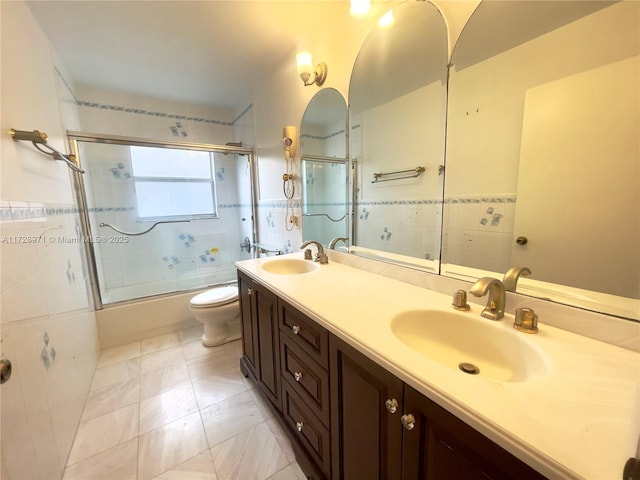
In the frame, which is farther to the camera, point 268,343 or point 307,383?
point 268,343

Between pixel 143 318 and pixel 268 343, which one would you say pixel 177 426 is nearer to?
pixel 268 343

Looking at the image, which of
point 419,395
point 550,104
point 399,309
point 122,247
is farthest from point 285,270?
point 122,247

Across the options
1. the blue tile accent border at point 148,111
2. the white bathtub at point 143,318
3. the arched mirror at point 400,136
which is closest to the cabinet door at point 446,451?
the arched mirror at point 400,136

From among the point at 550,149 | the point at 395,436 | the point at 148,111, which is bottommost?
the point at 395,436

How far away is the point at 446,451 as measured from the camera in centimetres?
56

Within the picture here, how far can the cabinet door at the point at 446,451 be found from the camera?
0.46 meters

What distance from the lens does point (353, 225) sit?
5.30 feet

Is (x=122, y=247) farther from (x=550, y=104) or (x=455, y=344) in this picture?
(x=550, y=104)

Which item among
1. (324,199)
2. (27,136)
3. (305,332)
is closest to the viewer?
(305,332)

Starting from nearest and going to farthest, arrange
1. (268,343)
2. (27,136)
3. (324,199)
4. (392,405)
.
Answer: (392,405)
(27,136)
(268,343)
(324,199)

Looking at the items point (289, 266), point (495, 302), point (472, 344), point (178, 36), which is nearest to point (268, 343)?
point (289, 266)

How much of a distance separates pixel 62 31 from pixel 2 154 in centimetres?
135

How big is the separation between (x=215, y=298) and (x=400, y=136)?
185 cm

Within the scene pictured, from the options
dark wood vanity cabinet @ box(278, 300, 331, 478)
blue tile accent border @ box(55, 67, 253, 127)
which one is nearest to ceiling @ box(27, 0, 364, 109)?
blue tile accent border @ box(55, 67, 253, 127)
